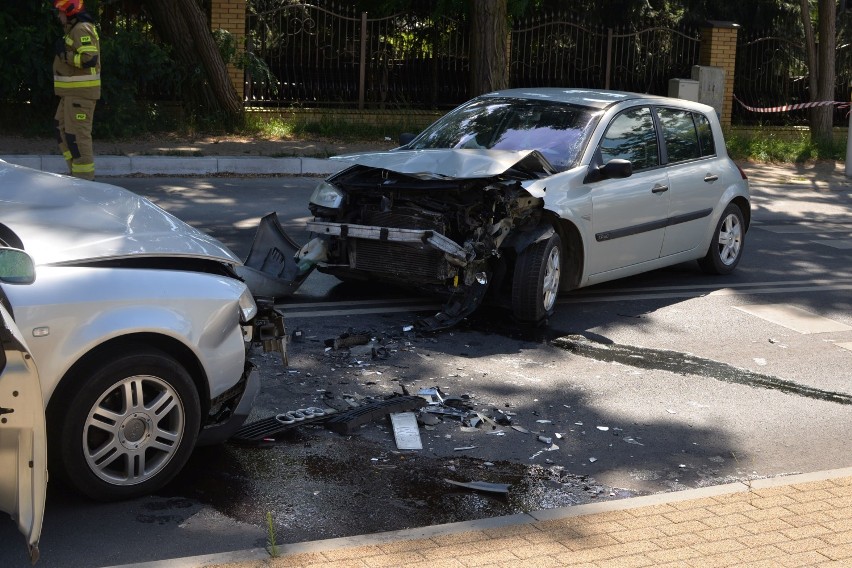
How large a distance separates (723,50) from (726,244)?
13.5 meters

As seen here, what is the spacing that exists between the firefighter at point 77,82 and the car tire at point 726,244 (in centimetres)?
631

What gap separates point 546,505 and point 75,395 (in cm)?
211

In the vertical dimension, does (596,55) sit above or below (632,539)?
above

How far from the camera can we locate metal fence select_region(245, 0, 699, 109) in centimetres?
1983

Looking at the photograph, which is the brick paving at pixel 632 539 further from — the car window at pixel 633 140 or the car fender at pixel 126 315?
the car window at pixel 633 140

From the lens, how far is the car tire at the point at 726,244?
10227 millimetres

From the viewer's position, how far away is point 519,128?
29.7 ft

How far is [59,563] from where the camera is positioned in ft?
14.0

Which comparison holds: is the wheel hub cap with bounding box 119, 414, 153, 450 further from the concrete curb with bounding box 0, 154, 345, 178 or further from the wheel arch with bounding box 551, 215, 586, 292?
the concrete curb with bounding box 0, 154, 345, 178

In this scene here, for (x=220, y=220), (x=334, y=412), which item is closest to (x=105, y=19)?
(x=220, y=220)

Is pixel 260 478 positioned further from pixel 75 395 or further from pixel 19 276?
pixel 19 276

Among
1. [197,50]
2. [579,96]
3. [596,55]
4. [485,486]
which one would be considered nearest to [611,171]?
[579,96]

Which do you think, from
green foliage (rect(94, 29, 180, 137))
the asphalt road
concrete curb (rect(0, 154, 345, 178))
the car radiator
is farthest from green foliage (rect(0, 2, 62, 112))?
the car radiator

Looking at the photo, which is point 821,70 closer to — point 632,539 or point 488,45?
point 488,45
